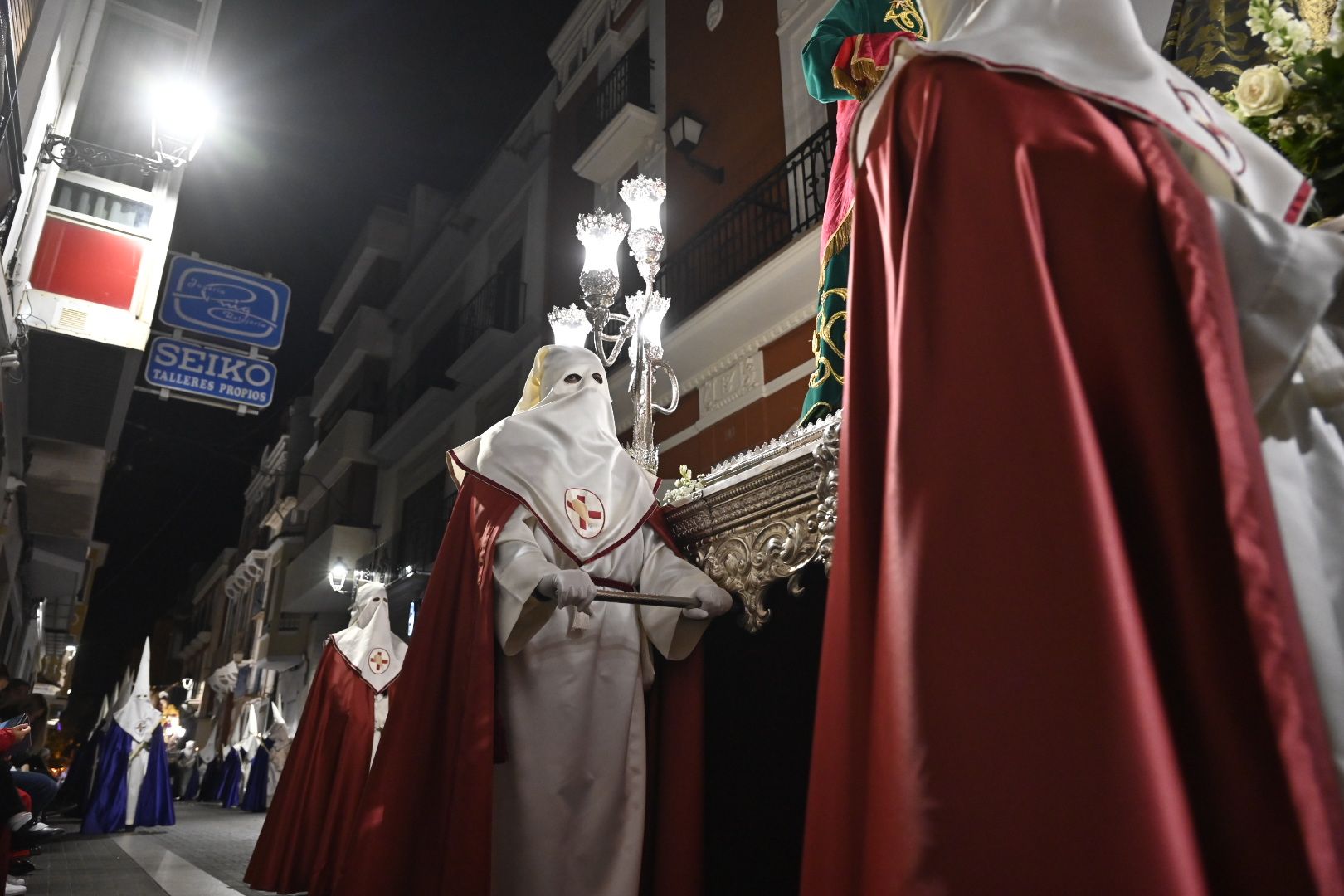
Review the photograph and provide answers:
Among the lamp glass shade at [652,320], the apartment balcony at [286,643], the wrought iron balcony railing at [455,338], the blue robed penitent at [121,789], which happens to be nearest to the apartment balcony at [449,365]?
the wrought iron balcony railing at [455,338]

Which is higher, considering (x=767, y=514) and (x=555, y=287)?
(x=555, y=287)

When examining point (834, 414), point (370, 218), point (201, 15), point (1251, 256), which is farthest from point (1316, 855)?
point (370, 218)

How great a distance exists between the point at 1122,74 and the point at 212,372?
10211mm

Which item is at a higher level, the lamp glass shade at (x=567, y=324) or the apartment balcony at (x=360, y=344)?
the apartment balcony at (x=360, y=344)

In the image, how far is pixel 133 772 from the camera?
10.4m

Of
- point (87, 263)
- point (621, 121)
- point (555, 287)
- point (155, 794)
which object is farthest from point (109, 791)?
point (621, 121)

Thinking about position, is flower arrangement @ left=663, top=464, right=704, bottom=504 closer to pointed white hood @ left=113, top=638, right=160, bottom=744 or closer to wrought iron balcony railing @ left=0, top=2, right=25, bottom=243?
wrought iron balcony railing @ left=0, top=2, right=25, bottom=243

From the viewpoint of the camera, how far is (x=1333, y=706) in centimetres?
97

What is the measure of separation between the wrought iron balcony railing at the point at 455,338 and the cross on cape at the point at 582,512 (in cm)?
966

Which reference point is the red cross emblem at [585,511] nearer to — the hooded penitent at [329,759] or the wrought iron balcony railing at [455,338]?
the hooded penitent at [329,759]

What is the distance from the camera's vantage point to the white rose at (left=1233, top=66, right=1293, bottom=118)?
1.52 meters

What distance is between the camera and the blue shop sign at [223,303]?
373 inches

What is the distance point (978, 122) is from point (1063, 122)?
0.36ft

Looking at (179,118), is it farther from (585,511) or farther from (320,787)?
(585,511)
